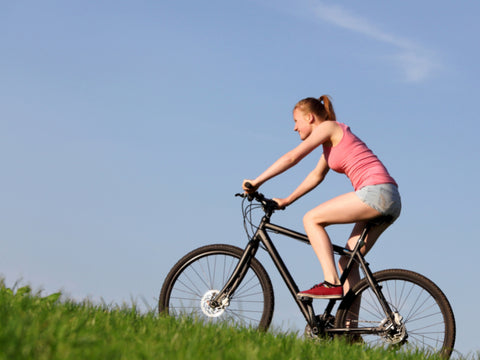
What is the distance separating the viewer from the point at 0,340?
376cm

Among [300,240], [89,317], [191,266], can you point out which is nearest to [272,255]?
[300,240]

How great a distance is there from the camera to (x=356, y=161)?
6.01 meters

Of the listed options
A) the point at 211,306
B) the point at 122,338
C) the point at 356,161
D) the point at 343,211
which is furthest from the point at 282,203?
the point at 122,338

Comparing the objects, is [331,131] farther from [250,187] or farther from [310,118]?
[250,187]

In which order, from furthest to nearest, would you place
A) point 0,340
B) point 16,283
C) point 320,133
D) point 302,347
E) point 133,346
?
point 16,283
point 320,133
point 302,347
point 133,346
point 0,340

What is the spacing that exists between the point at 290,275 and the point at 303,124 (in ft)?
5.06

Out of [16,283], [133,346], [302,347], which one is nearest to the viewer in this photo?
[133,346]

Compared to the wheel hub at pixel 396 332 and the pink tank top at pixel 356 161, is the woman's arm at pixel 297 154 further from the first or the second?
the wheel hub at pixel 396 332

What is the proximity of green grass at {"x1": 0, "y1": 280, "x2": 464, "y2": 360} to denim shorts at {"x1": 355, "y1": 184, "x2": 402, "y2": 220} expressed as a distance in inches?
51.7

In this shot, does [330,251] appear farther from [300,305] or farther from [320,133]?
[320,133]

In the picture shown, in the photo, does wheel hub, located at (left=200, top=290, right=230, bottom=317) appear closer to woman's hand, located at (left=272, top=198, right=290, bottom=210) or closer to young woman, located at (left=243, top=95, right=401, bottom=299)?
young woman, located at (left=243, top=95, right=401, bottom=299)

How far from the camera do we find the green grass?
3.77 metres

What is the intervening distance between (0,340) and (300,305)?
3.16 meters

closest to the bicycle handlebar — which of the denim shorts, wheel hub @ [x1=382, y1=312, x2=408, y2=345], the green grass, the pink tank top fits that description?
the pink tank top
